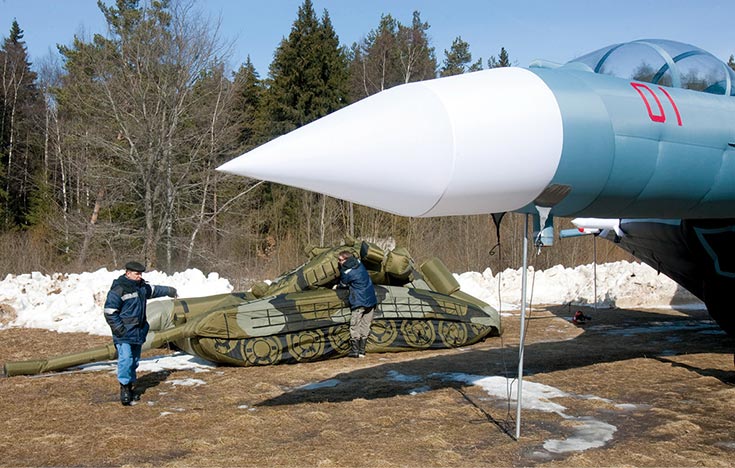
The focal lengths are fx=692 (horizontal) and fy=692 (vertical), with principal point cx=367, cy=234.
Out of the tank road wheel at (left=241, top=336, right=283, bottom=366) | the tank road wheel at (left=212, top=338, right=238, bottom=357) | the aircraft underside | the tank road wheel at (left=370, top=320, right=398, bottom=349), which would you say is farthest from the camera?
the tank road wheel at (left=370, top=320, right=398, bottom=349)

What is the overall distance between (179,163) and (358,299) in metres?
16.1

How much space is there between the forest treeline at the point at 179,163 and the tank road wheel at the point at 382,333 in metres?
6.78

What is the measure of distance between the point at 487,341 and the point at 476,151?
7.09 metres

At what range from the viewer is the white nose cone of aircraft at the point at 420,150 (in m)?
4.64

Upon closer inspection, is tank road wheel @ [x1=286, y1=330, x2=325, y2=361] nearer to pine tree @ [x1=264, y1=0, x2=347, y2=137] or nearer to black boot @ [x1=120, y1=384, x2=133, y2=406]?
black boot @ [x1=120, y1=384, x2=133, y2=406]

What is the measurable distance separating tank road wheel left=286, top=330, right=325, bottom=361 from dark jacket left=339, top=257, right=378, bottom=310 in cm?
66

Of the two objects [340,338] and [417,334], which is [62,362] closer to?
[340,338]

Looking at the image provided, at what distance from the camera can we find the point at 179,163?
947 inches

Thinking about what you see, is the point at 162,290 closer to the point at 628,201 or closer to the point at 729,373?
the point at 628,201

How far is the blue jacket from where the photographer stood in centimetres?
731

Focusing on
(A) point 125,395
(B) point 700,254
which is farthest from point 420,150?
(B) point 700,254

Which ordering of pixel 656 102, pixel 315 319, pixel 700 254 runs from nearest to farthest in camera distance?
pixel 656 102
pixel 700 254
pixel 315 319

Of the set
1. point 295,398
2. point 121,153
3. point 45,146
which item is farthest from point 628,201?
point 45,146

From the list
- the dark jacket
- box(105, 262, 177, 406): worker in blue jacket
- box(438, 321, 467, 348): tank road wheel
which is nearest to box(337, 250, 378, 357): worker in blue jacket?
the dark jacket
